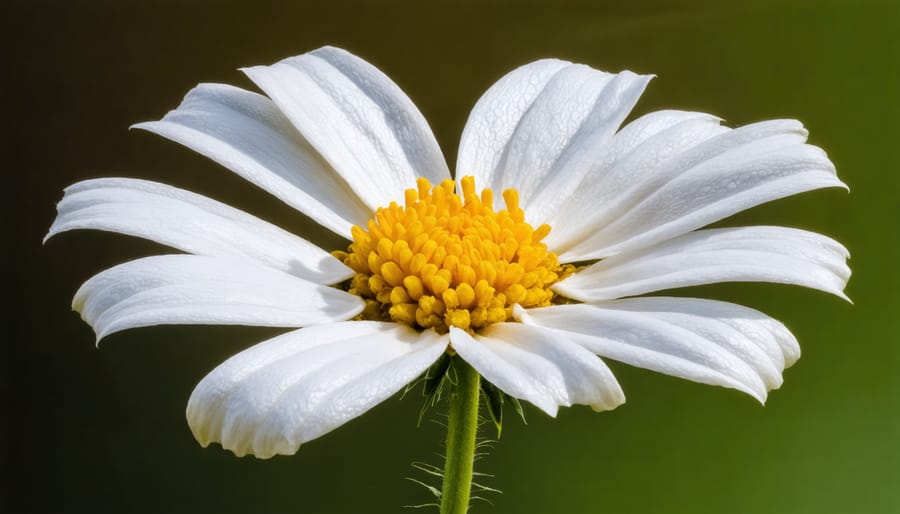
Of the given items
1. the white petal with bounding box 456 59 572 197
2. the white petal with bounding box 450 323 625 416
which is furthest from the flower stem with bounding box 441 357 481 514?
the white petal with bounding box 456 59 572 197

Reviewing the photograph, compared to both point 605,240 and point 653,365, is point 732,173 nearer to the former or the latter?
point 605,240

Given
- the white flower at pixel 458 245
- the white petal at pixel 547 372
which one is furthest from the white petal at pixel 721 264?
the white petal at pixel 547 372

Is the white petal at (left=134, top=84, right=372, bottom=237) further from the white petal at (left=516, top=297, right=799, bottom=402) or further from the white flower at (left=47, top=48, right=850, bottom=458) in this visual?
the white petal at (left=516, top=297, right=799, bottom=402)

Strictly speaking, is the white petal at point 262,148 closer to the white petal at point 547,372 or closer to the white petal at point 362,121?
the white petal at point 362,121

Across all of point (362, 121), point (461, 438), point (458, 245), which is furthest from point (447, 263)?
point (362, 121)

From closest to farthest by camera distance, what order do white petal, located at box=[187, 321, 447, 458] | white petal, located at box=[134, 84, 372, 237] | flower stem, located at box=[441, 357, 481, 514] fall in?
1. white petal, located at box=[187, 321, 447, 458]
2. flower stem, located at box=[441, 357, 481, 514]
3. white petal, located at box=[134, 84, 372, 237]

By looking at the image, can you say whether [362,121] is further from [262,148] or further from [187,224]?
[187,224]

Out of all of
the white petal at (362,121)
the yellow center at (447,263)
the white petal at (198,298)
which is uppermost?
the white petal at (362,121)
